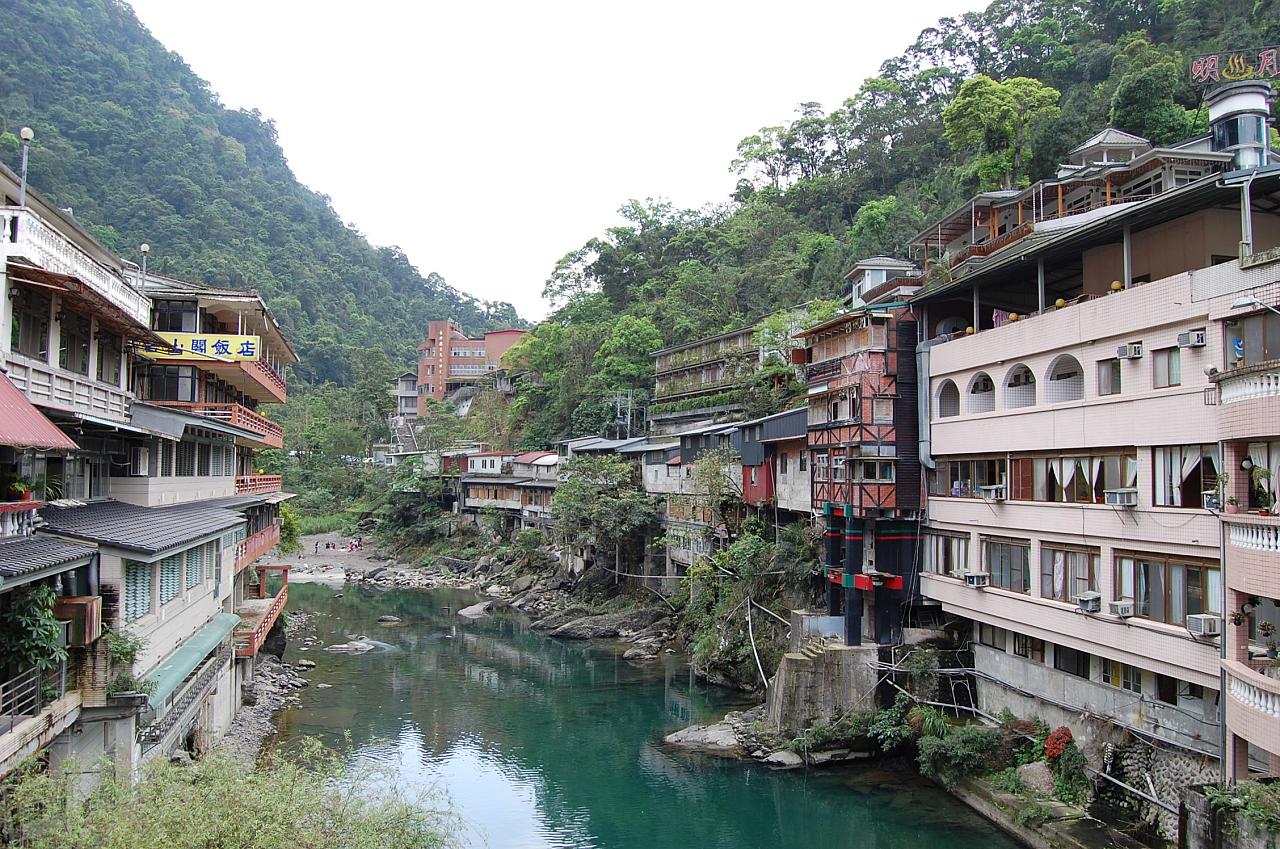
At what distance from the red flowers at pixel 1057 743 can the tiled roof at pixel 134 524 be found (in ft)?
57.9

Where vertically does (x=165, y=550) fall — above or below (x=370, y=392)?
below

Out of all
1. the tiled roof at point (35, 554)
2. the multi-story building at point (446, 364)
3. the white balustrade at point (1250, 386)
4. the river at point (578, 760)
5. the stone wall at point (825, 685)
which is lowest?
the river at point (578, 760)

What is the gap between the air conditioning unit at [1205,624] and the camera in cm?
1445

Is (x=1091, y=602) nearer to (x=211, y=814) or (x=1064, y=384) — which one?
(x=1064, y=384)

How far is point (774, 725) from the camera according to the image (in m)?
23.3

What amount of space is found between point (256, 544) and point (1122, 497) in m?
27.1

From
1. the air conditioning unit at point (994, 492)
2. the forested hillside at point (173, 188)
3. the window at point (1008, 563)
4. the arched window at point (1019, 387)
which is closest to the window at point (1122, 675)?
the window at point (1008, 563)

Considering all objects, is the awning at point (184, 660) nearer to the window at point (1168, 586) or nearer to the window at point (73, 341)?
the window at point (73, 341)

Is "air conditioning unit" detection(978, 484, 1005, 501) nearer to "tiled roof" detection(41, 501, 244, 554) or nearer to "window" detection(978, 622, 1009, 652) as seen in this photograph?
"window" detection(978, 622, 1009, 652)

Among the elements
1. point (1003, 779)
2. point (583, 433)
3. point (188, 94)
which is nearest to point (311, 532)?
point (583, 433)

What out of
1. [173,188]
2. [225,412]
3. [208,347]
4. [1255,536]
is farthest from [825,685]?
[173,188]

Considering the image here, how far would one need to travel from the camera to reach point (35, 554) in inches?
468

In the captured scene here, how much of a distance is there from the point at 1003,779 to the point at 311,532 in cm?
6373

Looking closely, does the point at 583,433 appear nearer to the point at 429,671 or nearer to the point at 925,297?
the point at 429,671
